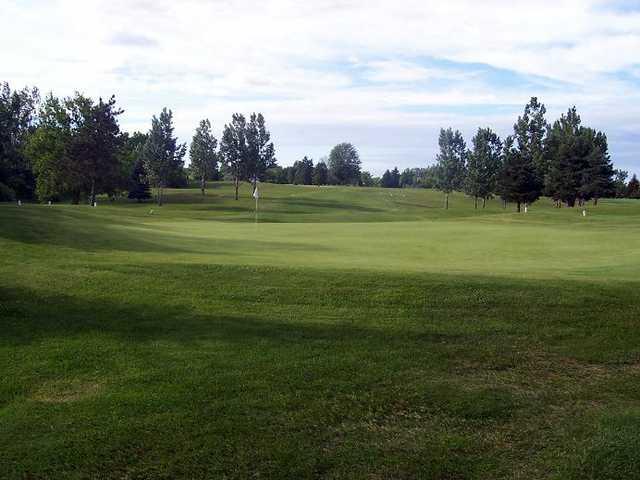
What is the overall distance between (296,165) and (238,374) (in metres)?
167

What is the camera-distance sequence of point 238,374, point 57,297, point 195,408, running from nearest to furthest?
point 195,408 < point 238,374 < point 57,297

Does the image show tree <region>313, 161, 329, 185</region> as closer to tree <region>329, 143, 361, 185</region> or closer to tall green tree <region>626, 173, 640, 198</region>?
tree <region>329, 143, 361, 185</region>

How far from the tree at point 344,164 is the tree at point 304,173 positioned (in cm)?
931

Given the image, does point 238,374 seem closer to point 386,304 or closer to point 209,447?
point 209,447

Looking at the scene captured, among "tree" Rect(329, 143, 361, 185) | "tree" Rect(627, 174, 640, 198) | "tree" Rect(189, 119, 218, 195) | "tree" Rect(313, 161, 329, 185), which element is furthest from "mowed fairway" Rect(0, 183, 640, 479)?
"tree" Rect(329, 143, 361, 185)

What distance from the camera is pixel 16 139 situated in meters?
103

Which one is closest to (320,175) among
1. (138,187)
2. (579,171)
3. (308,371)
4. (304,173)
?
(304,173)

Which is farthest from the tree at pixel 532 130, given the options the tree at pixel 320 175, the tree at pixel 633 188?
the tree at pixel 320 175

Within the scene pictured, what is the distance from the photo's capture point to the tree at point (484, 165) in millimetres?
89375

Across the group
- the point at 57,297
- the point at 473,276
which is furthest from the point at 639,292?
the point at 57,297

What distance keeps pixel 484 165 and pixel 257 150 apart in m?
36.4

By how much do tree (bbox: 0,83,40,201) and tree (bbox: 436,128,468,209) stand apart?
61.9 meters

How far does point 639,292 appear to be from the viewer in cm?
1107

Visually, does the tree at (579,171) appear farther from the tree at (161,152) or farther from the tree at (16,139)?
the tree at (16,139)
